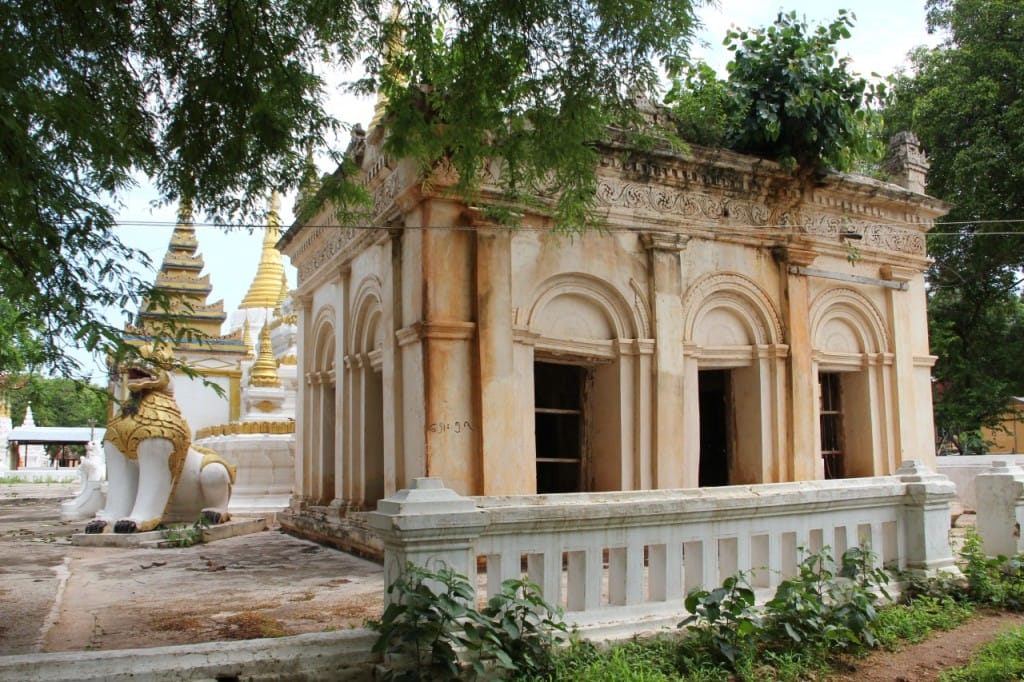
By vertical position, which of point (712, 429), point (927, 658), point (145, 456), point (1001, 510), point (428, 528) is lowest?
point (927, 658)

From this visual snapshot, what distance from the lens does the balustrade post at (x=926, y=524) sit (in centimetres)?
639

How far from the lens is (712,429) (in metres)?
11.6

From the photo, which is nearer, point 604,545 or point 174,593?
point 604,545

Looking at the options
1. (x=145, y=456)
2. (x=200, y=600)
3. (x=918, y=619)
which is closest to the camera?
(x=918, y=619)

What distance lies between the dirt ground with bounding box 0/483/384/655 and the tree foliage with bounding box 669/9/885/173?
660 centimetres

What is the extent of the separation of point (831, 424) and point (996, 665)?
271 inches

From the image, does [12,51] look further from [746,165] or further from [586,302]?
[746,165]

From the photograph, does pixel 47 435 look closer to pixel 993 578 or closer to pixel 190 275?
pixel 190 275

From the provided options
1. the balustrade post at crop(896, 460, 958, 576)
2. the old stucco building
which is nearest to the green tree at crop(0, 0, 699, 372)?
the old stucco building

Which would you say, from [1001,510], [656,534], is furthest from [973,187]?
[656,534]

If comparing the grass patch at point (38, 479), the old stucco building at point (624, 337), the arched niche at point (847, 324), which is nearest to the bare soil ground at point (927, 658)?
the old stucco building at point (624, 337)

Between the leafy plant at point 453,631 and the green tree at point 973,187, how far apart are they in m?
14.6

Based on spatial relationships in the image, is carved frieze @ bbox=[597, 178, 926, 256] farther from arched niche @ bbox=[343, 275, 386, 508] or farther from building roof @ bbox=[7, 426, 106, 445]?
building roof @ bbox=[7, 426, 106, 445]

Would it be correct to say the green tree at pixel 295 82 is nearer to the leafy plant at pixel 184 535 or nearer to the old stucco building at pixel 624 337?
the old stucco building at pixel 624 337
